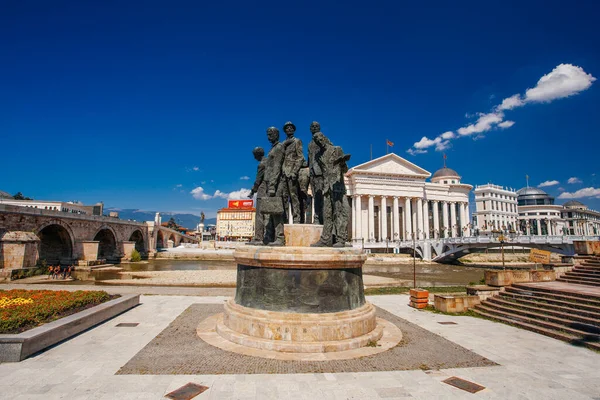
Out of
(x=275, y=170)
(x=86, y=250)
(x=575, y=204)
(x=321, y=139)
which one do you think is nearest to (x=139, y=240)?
(x=86, y=250)

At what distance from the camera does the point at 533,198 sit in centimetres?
11556

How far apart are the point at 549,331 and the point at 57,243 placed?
4436 cm

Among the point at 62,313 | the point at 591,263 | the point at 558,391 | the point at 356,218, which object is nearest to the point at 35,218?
the point at 62,313

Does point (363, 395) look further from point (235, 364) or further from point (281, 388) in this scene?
point (235, 364)

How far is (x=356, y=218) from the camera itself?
7456 cm

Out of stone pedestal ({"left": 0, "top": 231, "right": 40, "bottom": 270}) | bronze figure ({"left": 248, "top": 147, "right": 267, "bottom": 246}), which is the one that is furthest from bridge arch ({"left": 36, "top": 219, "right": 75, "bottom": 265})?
bronze figure ({"left": 248, "top": 147, "right": 267, "bottom": 246})

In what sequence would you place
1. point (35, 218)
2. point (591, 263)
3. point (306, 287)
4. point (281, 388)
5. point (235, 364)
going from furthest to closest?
point (35, 218) < point (591, 263) < point (306, 287) < point (235, 364) < point (281, 388)

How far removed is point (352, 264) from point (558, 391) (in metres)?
4.20

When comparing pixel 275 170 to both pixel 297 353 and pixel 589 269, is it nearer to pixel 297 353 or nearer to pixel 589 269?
pixel 297 353

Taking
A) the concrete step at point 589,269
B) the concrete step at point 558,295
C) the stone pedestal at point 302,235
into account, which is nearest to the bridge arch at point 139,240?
the stone pedestal at point 302,235

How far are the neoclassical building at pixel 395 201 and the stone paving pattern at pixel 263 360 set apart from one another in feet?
209

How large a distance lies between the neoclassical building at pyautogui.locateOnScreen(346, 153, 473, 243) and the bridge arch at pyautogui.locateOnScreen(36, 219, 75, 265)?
51.5 metres

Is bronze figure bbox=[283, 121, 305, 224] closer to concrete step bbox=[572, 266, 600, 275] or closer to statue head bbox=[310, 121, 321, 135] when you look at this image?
statue head bbox=[310, 121, 321, 135]

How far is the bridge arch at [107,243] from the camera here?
45.3m
